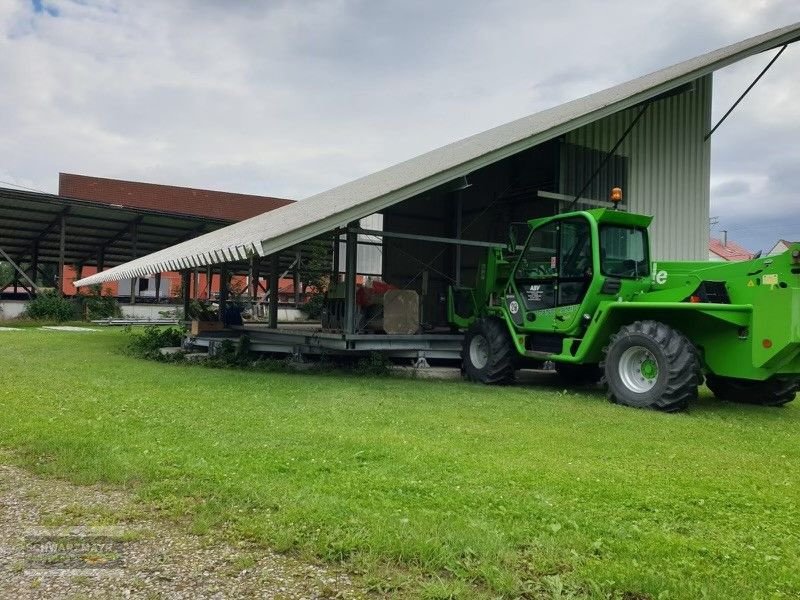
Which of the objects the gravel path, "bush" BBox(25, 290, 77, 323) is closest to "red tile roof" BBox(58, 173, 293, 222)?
"bush" BBox(25, 290, 77, 323)

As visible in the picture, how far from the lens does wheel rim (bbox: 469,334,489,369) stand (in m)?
10.6

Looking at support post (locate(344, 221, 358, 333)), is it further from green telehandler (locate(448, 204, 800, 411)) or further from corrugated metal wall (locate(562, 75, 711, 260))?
corrugated metal wall (locate(562, 75, 711, 260))

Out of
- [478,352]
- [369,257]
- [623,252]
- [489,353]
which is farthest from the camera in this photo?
[369,257]

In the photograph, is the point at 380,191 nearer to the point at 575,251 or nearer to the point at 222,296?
the point at 575,251

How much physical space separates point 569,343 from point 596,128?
7.53 meters

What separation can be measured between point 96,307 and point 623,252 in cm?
2395

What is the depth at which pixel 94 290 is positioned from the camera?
29469 millimetres

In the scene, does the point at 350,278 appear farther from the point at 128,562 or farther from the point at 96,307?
the point at 96,307

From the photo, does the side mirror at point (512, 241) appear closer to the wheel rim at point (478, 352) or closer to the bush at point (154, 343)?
the wheel rim at point (478, 352)

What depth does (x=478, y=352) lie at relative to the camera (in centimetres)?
1069

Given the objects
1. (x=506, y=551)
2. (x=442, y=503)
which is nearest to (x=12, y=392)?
(x=442, y=503)

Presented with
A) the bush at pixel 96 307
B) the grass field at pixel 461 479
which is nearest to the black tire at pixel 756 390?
the grass field at pixel 461 479

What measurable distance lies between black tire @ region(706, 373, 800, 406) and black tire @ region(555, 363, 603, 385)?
1.89 m

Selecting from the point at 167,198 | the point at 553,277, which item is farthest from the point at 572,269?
the point at 167,198
